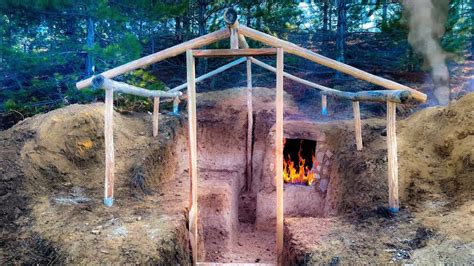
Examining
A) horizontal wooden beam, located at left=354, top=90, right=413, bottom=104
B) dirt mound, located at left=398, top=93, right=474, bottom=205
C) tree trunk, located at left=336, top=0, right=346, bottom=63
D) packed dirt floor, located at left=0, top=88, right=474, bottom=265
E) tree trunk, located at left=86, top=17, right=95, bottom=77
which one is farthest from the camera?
tree trunk, located at left=336, top=0, right=346, bottom=63

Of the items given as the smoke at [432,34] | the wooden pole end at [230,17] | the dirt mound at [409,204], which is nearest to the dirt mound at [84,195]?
the dirt mound at [409,204]

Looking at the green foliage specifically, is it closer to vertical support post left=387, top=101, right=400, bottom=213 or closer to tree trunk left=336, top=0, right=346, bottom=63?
tree trunk left=336, top=0, right=346, bottom=63

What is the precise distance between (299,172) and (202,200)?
9.50 feet

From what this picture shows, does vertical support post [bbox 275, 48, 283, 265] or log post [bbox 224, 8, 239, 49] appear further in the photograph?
vertical support post [bbox 275, 48, 283, 265]

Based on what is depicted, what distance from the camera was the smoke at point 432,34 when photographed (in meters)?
10.1

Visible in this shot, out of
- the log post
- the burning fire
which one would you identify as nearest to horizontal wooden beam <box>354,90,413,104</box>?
the log post

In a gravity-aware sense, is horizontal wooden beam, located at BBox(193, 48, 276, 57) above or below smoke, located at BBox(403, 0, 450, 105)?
below

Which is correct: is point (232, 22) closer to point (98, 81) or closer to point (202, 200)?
point (98, 81)

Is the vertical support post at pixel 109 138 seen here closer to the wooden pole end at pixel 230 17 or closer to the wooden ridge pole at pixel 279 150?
the wooden pole end at pixel 230 17

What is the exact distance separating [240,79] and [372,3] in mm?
5278

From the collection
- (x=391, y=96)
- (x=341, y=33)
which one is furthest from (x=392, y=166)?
(x=341, y=33)

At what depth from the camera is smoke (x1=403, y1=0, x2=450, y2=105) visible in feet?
33.2

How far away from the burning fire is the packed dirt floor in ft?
1.94

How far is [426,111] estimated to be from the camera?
6359 mm
